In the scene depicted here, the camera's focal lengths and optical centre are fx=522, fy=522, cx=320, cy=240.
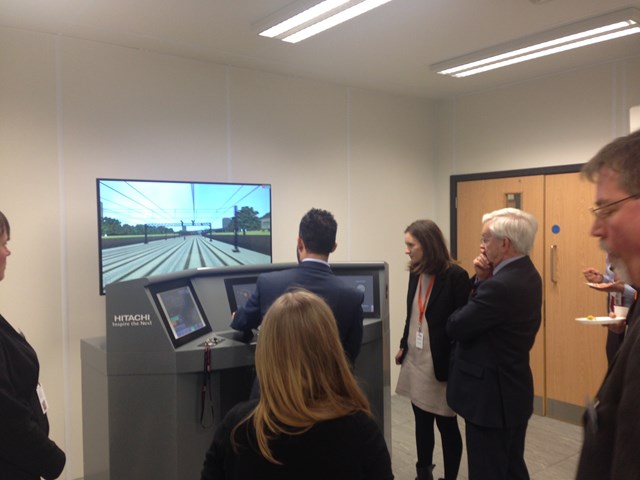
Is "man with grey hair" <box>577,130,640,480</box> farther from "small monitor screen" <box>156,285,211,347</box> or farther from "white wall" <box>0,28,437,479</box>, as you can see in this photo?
"white wall" <box>0,28,437,479</box>

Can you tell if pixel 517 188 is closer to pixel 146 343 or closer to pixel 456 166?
pixel 456 166

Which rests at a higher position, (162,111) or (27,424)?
(162,111)

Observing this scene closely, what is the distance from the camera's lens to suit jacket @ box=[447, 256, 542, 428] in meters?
2.36

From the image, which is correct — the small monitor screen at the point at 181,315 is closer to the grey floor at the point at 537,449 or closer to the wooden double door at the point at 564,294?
the grey floor at the point at 537,449

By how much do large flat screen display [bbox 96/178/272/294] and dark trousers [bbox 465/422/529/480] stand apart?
2088 mm

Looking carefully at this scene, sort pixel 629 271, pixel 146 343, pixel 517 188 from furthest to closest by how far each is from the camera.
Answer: pixel 517 188 → pixel 146 343 → pixel 629 271

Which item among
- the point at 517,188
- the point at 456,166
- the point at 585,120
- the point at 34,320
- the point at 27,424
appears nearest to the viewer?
the point at 27,424

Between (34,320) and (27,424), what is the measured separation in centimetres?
177

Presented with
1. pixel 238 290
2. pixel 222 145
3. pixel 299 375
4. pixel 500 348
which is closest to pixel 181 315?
pixel 238 290

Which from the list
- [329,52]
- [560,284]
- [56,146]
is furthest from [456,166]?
[56,146]

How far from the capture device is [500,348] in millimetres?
2418

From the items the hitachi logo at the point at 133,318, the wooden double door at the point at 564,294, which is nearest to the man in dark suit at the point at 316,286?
the hitachi logo at the point at 133,318

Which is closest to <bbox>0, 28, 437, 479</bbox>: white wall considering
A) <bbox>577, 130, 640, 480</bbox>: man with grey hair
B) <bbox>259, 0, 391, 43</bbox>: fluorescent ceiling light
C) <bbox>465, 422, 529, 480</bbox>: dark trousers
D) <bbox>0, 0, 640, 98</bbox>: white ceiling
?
<bbox>0, 0, 640, 98</bbox>: white ceiling

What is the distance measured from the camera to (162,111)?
3.62 meters
